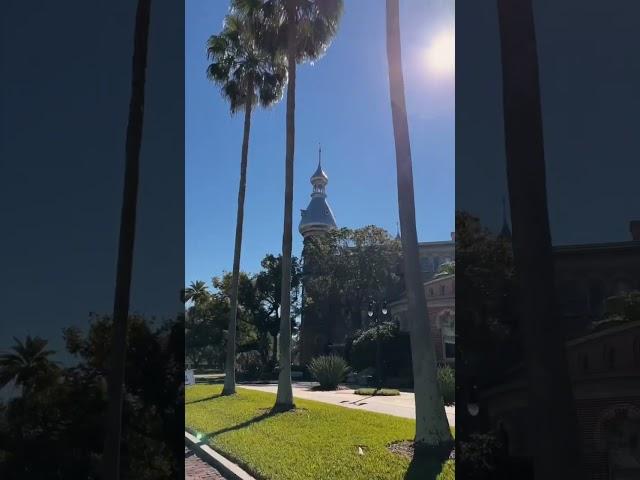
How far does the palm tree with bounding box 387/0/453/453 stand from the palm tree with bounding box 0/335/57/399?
5.27 m

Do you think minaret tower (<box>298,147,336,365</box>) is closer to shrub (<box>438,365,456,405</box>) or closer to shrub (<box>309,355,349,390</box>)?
shrub (<box>309,355,349,390</box>)

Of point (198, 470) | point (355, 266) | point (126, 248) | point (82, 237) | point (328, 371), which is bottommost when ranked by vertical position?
point (198, 470)

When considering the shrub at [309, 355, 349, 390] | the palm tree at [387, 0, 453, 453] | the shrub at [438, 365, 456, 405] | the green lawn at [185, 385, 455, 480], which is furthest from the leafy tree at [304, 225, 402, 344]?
the palm tree at [387, 0, 453, 453]

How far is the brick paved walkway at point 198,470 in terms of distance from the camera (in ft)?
28.2

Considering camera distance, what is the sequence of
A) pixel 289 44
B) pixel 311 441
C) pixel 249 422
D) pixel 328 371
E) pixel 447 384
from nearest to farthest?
pixel 311 441, pixel 447 384, pixel 249 422, pixel 289 44, pixel 328 371

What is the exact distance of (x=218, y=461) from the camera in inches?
363

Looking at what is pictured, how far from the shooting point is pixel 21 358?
5754 mm

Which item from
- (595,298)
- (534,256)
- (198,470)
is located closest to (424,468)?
(198,470)

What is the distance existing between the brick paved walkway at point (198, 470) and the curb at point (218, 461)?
85 millimetres

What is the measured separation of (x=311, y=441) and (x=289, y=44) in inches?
430

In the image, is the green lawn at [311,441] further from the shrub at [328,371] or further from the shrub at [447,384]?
the shrub at [328,371]

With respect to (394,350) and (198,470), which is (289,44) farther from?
(394,350)

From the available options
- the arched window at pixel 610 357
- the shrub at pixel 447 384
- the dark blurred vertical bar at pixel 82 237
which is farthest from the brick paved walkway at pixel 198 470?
the arched window at pixel 610 357

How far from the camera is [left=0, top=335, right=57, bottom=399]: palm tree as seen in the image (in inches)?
225
